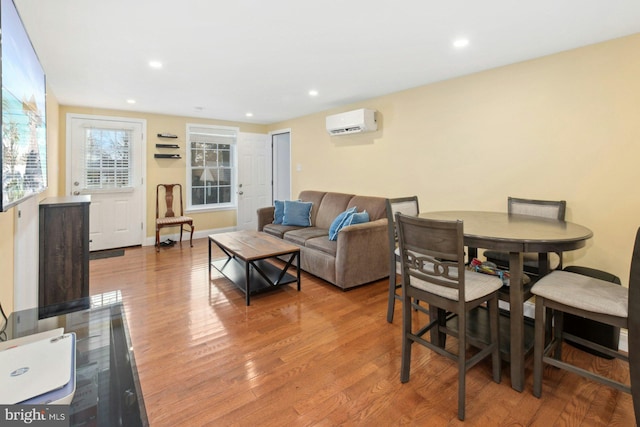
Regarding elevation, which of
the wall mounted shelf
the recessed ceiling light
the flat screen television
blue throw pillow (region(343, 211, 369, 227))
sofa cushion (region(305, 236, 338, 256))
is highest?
the recessed ceiling light

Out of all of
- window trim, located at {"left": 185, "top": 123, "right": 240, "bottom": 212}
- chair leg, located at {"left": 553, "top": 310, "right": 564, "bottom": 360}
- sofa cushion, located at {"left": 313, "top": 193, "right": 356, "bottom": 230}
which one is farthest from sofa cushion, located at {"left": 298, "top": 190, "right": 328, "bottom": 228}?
chair leg, located at {"left": 553, "top": 310, "right": 564, "bottom": 360}

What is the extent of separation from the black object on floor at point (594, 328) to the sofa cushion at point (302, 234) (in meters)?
2.54

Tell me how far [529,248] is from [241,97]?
12.2 feet

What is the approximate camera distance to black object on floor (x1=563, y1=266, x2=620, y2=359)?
2.08 metres

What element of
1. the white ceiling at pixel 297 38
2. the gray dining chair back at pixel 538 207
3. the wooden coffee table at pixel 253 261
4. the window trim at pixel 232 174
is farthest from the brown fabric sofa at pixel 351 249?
the window trim at pixel 232 174

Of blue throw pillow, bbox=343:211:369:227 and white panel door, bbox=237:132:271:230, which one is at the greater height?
white panel door, bbox=237:132:271:230

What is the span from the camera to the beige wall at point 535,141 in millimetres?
2266

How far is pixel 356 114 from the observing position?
4.04 metres

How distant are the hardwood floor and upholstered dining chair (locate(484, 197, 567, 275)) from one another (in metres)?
0.61

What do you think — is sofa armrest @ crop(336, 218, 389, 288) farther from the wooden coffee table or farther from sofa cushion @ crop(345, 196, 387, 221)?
the wooden coffee table

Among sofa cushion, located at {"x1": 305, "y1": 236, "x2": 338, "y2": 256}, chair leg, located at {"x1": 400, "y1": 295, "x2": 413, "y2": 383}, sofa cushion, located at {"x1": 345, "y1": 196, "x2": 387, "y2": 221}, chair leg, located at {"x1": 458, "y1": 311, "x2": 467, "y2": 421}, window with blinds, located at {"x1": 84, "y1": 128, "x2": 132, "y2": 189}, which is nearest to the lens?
chair leg, located at {"x1": 458, "y1": 311, "x2": 467, "y2": 421}

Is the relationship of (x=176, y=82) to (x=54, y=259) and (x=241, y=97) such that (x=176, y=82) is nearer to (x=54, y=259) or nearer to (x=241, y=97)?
(x=241, y=97)

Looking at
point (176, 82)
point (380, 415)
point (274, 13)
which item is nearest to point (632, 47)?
point (274, 13)

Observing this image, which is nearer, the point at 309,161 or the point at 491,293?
the point at 491,293
